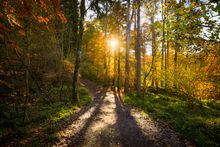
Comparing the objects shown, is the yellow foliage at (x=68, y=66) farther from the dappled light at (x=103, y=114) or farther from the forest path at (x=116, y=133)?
the forest path at (x=116, y=133)

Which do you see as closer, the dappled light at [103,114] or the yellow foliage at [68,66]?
the dappled light at [103,114]

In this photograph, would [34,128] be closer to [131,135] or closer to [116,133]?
[116,133]

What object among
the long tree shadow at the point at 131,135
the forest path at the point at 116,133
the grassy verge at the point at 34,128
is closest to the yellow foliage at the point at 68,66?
the grassy verge at the point at 34,128

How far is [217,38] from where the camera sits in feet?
16.1

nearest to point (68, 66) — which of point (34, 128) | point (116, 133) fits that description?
point (34, 128)

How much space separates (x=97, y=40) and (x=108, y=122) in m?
23.3

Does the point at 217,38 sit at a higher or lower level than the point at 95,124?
higher

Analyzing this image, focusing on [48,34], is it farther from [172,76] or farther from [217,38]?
[217,38]

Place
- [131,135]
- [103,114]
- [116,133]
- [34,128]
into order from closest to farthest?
[131,135]
[116,133]
[34,128]
[103,114]

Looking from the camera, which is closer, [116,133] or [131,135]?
[131,135]

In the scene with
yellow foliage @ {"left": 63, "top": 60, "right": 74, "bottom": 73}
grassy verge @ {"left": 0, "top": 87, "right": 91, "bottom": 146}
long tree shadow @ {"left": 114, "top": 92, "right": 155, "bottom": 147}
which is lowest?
long tree shadow @ {"left": 114, "top": 92, "right": 155, "bottom": 147}

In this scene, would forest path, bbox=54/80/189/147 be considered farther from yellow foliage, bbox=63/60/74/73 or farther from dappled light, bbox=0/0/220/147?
yellow foliage, bbox=63/60/74/73

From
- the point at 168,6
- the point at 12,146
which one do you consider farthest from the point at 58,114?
the point at 168,6

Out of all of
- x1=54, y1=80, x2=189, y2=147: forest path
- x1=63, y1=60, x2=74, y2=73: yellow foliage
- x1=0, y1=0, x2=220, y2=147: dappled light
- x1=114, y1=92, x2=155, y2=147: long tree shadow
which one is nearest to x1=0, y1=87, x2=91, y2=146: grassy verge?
x1=0, y1=0, x2=220, y2=147: dappled light
